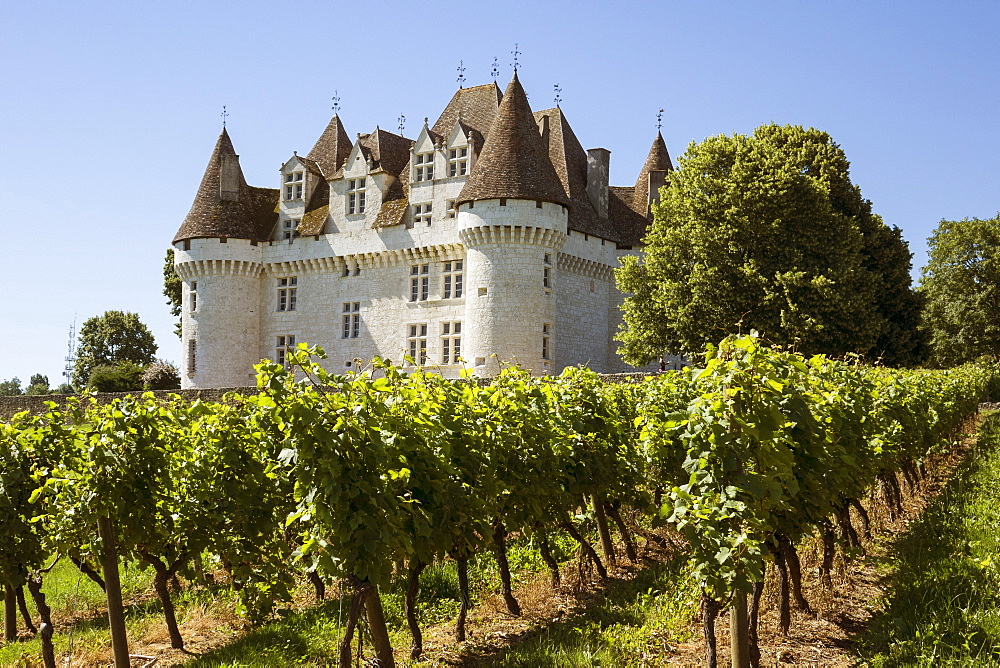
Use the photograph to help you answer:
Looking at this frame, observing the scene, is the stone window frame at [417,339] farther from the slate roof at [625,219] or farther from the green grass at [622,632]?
the green grass at [622,632]

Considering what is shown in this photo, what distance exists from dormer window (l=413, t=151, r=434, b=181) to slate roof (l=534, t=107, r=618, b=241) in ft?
15.5

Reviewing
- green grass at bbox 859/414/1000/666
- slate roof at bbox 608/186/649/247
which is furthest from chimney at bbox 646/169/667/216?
green grass at bbox 859/414/1000/666

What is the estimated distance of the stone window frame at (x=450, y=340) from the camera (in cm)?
3388

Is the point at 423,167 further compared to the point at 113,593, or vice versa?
the point at 423,167

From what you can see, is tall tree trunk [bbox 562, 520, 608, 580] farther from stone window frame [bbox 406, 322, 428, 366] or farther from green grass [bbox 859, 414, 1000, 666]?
stone window frame [bbox 406, 322, 428, 366]

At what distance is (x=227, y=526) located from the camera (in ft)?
24.5

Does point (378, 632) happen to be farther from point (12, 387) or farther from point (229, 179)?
point (12, 387)

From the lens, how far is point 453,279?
34.6 m

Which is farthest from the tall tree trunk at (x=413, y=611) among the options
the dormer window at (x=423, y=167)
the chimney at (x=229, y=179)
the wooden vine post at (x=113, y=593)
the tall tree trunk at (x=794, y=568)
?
the chimney at (x=229, y=179)

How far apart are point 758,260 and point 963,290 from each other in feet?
84.7

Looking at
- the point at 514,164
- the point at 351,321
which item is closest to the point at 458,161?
the point at 514,164

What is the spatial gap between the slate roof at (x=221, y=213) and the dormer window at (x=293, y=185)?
4.43 ft

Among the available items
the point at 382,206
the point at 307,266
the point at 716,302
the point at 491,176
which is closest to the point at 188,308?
the point at 307,266

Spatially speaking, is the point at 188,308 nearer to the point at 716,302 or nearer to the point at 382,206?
the point at 382,206
